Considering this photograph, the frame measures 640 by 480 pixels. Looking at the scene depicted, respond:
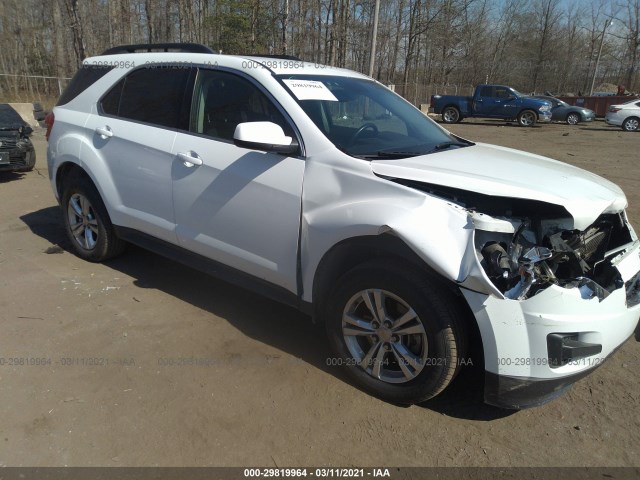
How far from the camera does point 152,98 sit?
4.02 m

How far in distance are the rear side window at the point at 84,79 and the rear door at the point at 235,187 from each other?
1.40 metres

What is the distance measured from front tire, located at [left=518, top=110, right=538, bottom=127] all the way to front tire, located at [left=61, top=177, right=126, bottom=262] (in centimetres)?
2516

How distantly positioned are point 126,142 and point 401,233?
2.65 meters

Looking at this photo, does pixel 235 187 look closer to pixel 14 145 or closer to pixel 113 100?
pixel 113 100

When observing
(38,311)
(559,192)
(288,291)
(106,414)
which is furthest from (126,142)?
(559,192)

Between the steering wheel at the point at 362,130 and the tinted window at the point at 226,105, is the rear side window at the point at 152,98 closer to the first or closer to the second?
the tinted window at the point at 226,105

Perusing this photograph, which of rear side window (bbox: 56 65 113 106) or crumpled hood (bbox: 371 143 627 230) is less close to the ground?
rear side window (bbox: 56 65 113 106)

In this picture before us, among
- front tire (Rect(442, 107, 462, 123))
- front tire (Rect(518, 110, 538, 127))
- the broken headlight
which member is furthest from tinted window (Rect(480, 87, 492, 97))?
the broken headlight

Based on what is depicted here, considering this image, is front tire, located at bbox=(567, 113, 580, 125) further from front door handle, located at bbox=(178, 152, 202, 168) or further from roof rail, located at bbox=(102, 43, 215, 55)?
front door handle, located at bbox=(178, 152, 202, 168)

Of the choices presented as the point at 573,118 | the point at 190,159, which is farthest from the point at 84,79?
the point at 573,118

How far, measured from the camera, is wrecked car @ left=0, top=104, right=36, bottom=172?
8.16 meters

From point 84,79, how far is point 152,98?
1140 millimetres

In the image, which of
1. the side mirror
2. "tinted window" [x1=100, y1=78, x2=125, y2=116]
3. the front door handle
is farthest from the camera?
"tinted window" [x1=100, y1=78, x2=125, y2=116]

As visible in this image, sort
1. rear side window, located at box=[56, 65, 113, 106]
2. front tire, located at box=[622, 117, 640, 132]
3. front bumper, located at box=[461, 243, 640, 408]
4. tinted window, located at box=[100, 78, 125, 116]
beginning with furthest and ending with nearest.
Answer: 1. front tire, located at box=[622, 117, 640, 132]
2. rear side window, located at box=[56, 65, 113, 106]
3. tinted window, located at box=[100, 78, 125, 116]
4. front bumper, located at box=[461, 243, 640, 408]
